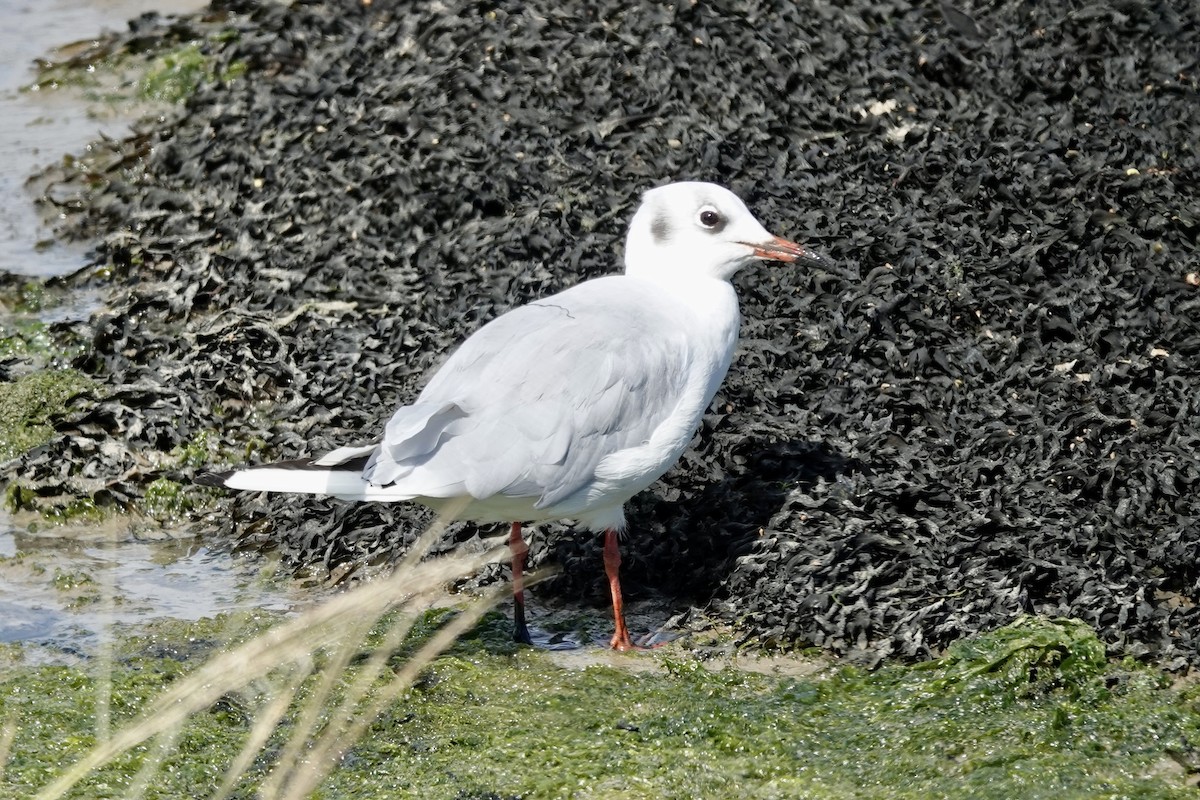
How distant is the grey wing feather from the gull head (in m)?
0.29

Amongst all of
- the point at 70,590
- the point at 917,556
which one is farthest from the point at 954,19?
the point at 70,590

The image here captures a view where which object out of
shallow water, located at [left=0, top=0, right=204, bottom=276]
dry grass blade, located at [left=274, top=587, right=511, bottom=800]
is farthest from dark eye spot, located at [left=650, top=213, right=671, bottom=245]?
shallow water, located at [left=0, top=0, right=204, bottom=276]

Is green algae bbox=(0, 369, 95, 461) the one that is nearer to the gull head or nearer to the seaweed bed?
the seaweed bed

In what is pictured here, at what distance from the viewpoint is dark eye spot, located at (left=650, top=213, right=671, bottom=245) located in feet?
16.3

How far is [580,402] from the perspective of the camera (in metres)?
4.50

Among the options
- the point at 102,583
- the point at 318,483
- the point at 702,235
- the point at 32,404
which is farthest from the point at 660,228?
the point at 32,404

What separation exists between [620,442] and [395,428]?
66 cm

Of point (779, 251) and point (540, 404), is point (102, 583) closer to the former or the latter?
point (540, 404)

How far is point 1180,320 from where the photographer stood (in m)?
5.60

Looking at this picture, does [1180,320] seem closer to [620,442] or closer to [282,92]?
[620,442]

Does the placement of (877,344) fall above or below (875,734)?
above

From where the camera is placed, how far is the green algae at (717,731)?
3.77m

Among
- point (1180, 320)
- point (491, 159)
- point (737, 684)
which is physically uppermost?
point (491, 159)

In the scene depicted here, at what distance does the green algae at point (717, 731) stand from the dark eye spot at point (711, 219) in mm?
1392
